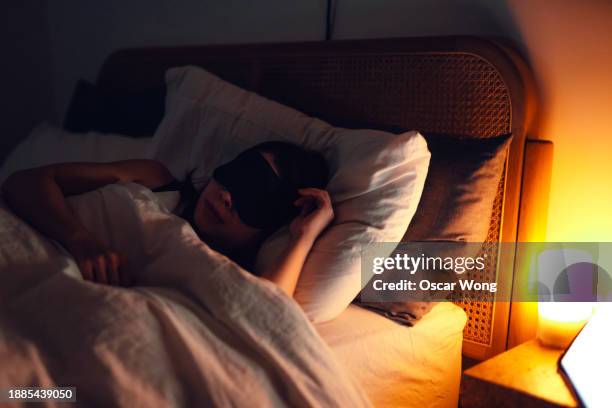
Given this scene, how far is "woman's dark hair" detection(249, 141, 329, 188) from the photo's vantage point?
3.68 ft

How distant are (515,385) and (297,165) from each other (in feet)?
1.92

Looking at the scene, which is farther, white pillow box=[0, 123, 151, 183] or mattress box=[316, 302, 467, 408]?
white pillow box=[0, 123, 151, 183]

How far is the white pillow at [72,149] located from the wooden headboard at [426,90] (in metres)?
0.39

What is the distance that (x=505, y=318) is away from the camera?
3.99 feet

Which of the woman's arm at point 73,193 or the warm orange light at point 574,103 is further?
the warm orange light at point 574,103

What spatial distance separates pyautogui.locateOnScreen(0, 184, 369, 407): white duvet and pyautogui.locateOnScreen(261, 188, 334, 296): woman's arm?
15 cm

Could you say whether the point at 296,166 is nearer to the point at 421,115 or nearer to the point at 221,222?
the point at 221,222

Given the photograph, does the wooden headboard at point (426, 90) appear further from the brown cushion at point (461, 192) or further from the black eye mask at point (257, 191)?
the black eye mask at point (257, 191)

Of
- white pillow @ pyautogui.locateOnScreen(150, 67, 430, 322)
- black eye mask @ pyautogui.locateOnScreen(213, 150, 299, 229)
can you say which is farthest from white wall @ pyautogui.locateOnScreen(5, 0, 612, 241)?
black eye mask @ pyautogui.locateOnScreen(213, 150, 299, 229)

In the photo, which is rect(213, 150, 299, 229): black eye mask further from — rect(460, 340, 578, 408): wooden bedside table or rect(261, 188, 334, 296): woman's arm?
rect(460, 340, 578, 408): wooden bedside table

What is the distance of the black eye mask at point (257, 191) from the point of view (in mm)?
1088

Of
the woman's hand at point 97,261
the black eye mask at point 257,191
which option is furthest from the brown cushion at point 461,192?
the woman's hand at point 97,261

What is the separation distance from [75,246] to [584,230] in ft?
3.48

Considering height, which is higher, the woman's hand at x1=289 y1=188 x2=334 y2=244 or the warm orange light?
the warm orange light
